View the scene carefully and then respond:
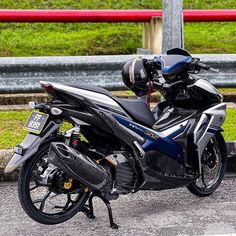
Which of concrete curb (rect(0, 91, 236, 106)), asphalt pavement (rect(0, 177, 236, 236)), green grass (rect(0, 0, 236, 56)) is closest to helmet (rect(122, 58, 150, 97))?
asphalt pavement (rect(0, 177, 236, 236))

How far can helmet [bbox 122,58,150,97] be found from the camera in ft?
16.8

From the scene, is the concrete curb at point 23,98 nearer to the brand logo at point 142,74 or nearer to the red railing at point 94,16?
the red railing at point 94,16

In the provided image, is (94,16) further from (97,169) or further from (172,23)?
(97,169)

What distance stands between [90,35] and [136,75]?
273 inches

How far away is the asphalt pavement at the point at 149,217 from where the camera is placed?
4895 mm

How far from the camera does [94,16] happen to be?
10.4m

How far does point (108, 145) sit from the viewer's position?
500 cm

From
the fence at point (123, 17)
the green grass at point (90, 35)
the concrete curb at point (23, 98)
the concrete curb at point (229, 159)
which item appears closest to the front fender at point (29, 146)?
the concrete curb at point (229, 159)

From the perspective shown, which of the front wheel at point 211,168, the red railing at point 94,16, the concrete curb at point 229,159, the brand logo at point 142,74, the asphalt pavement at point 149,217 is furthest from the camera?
the red railing at point 94,16

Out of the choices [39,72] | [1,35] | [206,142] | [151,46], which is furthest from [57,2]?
[206,142]

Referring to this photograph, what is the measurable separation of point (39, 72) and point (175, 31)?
1358mm

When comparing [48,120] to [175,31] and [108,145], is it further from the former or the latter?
[175,31]

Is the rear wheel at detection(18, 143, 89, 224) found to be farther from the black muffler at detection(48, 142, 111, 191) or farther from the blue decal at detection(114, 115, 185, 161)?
the blue decal at detection(114, 115, 185, 161)

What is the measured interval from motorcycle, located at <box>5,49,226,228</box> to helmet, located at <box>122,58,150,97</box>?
0.07m
